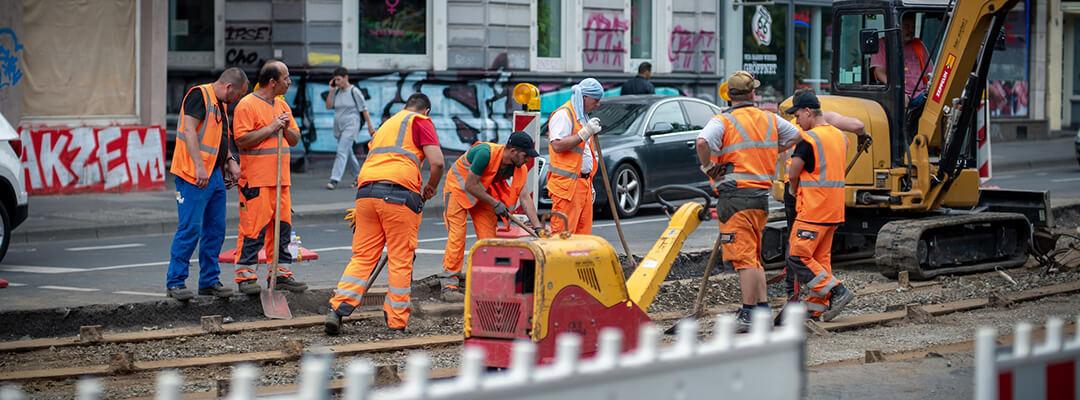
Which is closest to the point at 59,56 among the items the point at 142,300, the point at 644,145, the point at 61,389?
the point at 644,145

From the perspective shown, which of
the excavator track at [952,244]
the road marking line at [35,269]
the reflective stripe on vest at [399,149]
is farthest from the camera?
the road marking line at [35,269]

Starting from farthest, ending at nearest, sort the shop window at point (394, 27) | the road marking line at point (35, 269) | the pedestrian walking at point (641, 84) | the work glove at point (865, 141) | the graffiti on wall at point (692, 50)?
the graffiti on wall at point (692, 50) < the shop window at point (394, 27) < the pedestrian walking at point (641, 84) < the road marking line at point (35, 269) < the work glove at point (865, 141)

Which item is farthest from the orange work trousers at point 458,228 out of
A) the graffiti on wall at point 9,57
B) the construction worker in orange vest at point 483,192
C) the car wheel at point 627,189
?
the graffiti on wall at point 9,57

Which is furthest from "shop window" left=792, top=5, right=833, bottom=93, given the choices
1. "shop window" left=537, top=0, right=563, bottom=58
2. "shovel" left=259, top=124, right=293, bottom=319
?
"shovel" left=259, top=124, right=293, bottom=319

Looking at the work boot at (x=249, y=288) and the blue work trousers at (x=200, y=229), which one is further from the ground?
the blue work trousers at (x=200, y=229)

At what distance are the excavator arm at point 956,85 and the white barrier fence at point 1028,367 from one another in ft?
30.2

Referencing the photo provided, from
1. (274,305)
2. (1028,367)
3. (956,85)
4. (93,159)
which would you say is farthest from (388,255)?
(93,159)

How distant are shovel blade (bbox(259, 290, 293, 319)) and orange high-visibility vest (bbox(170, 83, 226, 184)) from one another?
947 millimetres

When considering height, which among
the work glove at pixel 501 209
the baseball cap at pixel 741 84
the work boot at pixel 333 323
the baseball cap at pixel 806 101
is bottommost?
the work boot at pixel 333 323

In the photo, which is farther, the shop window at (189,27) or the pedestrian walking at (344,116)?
the shop window at (189,27)

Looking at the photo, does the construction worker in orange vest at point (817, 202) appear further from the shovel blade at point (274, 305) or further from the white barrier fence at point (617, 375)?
the white barrier fence at point (617, 375)

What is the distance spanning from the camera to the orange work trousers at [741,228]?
9.17m

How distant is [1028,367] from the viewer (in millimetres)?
3662

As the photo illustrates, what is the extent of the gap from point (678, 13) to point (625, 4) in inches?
57.5
